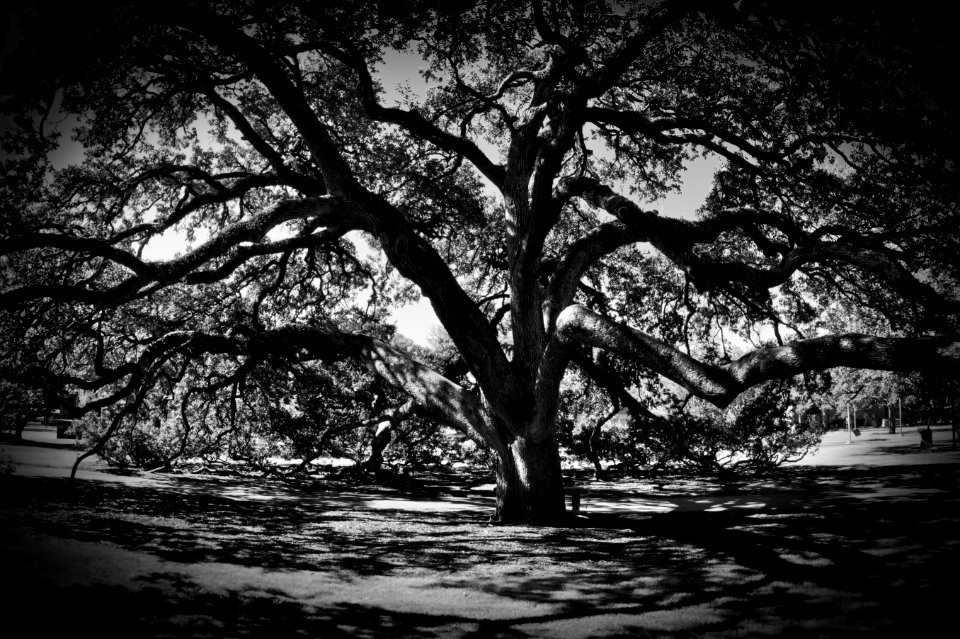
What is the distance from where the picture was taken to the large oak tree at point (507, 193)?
7.45 m

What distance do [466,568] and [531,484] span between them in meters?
3.37

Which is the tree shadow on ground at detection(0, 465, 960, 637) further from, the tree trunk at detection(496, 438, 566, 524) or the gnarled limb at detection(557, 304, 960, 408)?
the gnarled limb at detection(557, 304, 960, 408)

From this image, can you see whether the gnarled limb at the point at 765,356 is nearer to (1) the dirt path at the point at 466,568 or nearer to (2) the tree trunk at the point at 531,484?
(1) the dirt path at the point at 466,568

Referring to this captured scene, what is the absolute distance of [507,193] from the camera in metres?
11.0

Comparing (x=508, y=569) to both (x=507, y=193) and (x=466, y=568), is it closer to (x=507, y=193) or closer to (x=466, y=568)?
(x=466, y=568)

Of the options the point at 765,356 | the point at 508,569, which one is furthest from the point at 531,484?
the point at 765,356

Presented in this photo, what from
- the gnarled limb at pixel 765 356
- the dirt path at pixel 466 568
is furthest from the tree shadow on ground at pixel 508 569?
the gnarled limb at pixel 765 356

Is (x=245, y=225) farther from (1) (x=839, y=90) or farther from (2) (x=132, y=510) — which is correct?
(1) (x=839, y=90)

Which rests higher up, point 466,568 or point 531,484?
point 531,484

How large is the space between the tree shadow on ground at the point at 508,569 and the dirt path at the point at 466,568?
1.1 inches

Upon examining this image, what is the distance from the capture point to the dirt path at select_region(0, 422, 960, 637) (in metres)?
4.54

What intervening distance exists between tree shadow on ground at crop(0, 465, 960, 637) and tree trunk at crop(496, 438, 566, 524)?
44 centimetres

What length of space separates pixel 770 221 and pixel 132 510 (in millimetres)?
12015

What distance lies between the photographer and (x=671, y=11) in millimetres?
8719
